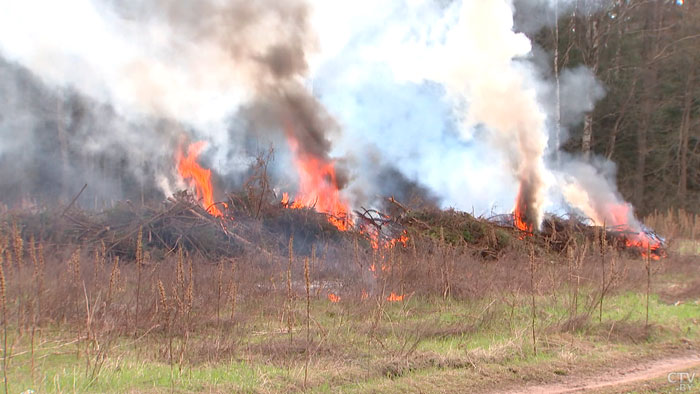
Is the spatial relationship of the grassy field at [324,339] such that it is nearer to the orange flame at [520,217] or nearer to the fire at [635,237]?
the orange flame at [520,217]

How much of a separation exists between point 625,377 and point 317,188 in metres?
10.6

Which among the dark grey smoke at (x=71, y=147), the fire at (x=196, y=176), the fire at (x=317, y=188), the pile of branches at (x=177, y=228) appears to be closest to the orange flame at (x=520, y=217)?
the fire at (x=317, y=188)

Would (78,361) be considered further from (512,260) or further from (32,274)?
(512,260)

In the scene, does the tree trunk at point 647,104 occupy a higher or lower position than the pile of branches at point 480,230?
higher

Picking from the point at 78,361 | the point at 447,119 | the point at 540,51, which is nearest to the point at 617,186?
the point at 540,51

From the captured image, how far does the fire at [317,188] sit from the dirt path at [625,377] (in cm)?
846

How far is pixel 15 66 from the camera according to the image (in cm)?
1692

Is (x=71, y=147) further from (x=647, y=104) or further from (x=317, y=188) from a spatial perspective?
(x=647, y=104)

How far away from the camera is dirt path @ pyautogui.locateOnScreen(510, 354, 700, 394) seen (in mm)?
5559

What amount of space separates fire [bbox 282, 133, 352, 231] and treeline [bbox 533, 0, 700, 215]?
657 inches

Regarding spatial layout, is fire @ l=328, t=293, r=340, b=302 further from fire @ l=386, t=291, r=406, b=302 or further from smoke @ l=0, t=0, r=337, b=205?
smoke @ l=0, t=0, r=337, b=205

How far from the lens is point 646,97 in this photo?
30703 mm

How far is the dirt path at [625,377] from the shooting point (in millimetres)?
5559

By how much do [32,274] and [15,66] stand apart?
11.9 metres
